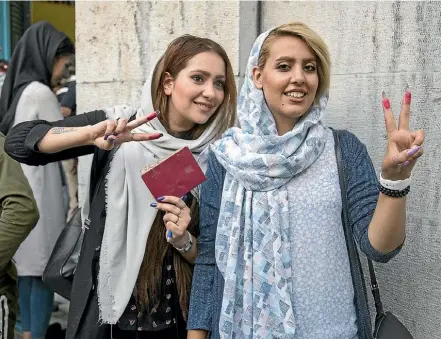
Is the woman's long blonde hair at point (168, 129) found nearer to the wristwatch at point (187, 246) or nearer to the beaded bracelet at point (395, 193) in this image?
the wristwatch at point (187, 246)

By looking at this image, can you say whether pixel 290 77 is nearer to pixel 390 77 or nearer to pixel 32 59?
pixel 390 77

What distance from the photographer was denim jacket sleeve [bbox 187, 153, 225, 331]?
233 centimetres

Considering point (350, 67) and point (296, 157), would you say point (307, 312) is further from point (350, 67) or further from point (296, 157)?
point (350, 67)

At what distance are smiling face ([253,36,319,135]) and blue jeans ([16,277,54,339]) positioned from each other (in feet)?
8.58

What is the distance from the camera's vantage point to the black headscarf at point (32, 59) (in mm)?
4289

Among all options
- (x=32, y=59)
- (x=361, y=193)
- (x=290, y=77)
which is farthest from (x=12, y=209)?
(x=32, y=59)

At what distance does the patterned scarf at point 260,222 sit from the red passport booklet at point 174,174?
0.37 ft

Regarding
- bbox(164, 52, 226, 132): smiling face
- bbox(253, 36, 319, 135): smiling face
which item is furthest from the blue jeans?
bbox(253, 36, 319, 135): smiling face

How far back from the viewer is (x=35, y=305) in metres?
Answer: 4.27

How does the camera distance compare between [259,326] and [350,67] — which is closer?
[259,326]

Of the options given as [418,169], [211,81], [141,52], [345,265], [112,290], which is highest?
[141,52]

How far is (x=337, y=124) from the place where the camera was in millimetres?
3025

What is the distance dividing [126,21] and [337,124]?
5.86 ft

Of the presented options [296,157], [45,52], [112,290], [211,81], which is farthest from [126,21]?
[296,157]
